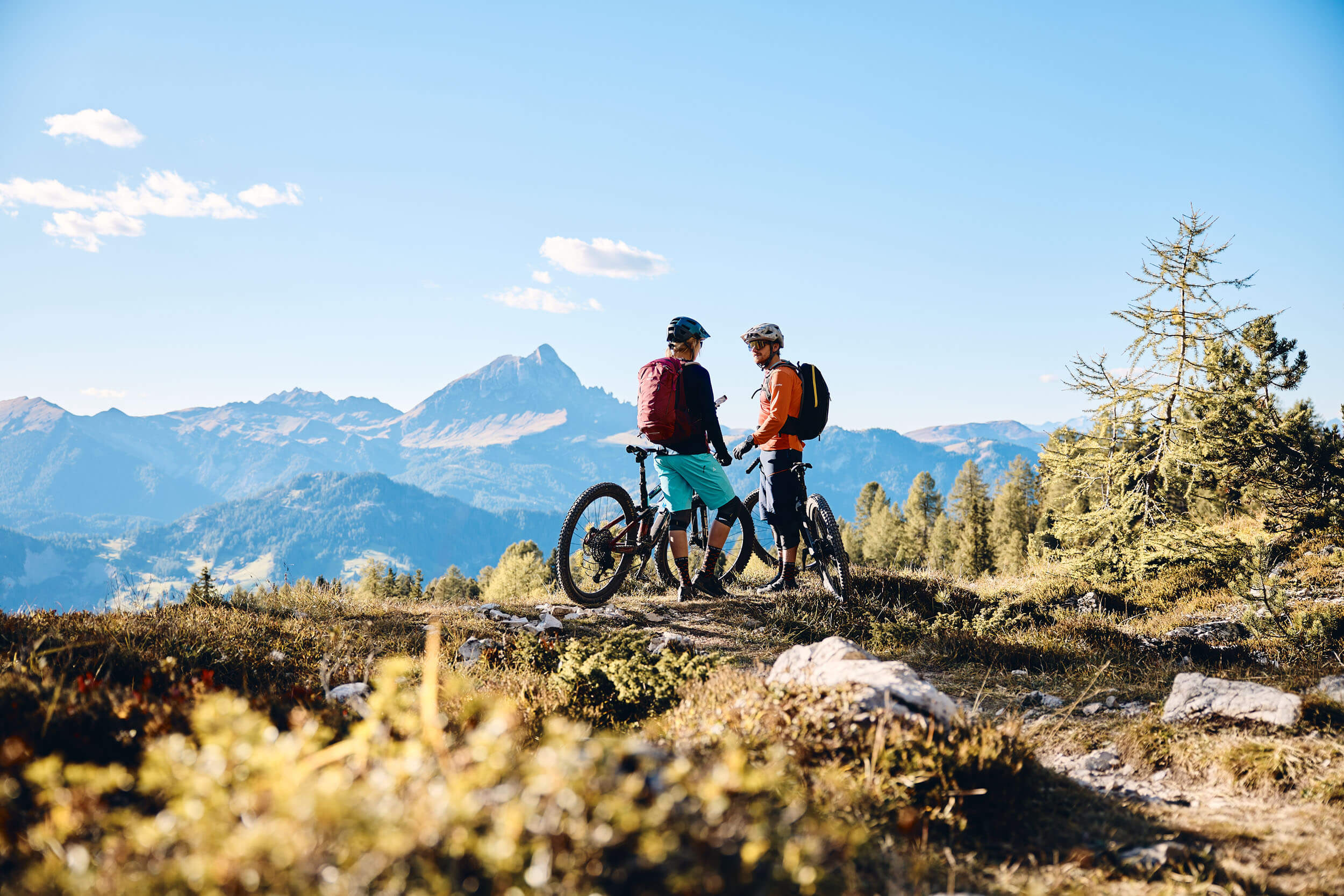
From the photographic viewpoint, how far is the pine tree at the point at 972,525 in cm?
5181

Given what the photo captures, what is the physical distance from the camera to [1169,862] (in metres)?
3.23

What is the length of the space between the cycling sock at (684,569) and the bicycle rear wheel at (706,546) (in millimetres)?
142

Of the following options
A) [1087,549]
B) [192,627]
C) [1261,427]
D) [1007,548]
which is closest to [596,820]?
[192,627]

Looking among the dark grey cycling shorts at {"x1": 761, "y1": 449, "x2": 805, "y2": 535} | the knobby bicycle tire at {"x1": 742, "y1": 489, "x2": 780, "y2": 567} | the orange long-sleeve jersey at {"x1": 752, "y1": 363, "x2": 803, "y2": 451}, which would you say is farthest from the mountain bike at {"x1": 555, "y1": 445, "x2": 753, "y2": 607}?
the orange long-sleeve jersey at {"x1": 752, "y1": 363, "x2": 803, "y2": 451}

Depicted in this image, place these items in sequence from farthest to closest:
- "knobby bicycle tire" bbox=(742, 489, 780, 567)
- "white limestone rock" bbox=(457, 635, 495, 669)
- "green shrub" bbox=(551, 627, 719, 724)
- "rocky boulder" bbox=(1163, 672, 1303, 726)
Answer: "knobby bicycle tire" bbox=(742, 489, 780, 567) → "white limestone rock" bbox=(457, 635, 495, 669) → "green shrub" bbox=(551, 627, 719, 724) → "rocky boulder" bbox=(1163, 672, 1303, 726)

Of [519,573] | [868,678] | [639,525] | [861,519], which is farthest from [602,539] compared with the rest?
[861,519]

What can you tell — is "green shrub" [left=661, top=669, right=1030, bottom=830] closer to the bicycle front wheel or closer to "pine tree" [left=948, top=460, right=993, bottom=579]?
the bicycle front wheel

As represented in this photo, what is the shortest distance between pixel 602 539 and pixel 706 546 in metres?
1.49

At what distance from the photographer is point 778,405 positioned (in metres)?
8.12

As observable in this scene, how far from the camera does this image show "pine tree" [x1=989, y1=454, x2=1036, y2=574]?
171 ft

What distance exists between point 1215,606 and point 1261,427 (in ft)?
15.6

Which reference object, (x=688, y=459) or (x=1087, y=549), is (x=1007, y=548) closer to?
(x=1087, y=549)

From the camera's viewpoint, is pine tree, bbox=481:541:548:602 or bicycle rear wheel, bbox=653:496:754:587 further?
pine tree, bbox=481:541:548:602

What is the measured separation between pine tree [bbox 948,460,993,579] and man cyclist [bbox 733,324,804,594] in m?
36.8
